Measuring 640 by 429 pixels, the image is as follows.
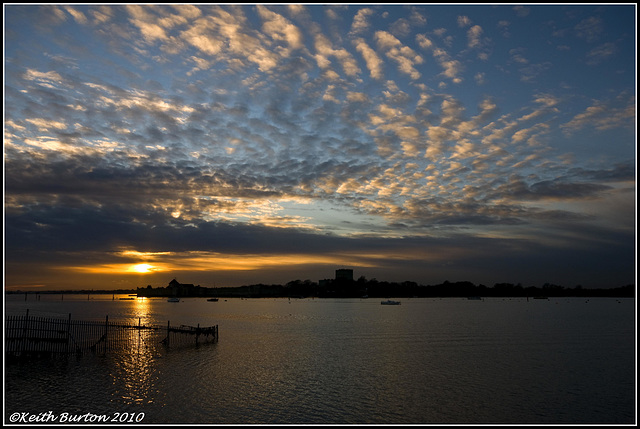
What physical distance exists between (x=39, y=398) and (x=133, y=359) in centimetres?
1833

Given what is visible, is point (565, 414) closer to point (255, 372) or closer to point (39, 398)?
point (255, 372)

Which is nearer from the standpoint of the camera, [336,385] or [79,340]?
[336,385]

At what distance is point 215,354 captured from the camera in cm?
5572

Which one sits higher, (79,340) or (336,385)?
(79,340)

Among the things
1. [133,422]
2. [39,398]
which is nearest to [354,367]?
[133,422]

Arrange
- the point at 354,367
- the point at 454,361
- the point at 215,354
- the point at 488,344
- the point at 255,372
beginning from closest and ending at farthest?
the point at 255,372 → the point at 354,367 → the point at 454,361 → the point at 215,354 → the point at 488,344

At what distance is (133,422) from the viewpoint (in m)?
27.1

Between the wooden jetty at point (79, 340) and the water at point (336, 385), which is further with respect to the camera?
the wooden jetty at point (79, 340)

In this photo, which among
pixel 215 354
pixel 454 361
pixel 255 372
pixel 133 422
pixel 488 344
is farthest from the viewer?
pixel 488 344

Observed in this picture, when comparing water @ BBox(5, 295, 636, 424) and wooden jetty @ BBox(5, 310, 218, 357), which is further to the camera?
wooden jetty @ BBox(5, 310, 218, 357)

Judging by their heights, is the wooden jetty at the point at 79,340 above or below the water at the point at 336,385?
above

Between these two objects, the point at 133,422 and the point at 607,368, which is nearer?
the point at 133,422

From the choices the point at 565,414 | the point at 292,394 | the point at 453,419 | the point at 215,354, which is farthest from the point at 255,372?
the point at 565,414

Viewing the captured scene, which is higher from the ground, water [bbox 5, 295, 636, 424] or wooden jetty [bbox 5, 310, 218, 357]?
wooden jetty [bbox 5, 310, 218, 357]
